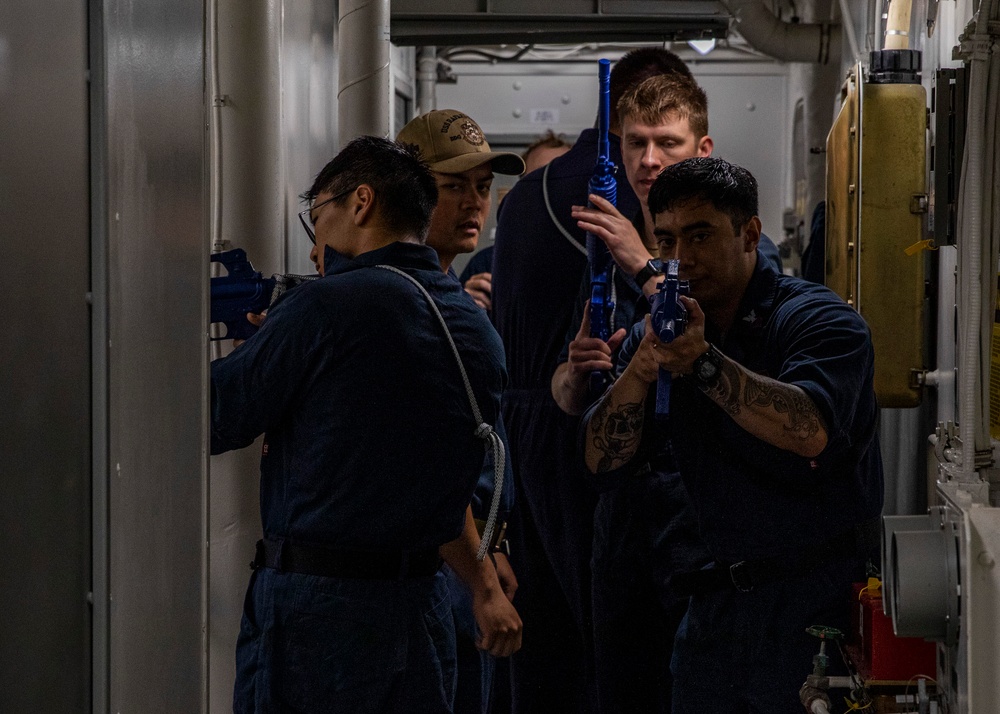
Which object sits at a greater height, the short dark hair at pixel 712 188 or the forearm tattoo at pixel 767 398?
the short dark hair at pixel 712 188

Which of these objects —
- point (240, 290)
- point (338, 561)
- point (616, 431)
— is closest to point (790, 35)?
point (616, 431)

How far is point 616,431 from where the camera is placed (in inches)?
82.9

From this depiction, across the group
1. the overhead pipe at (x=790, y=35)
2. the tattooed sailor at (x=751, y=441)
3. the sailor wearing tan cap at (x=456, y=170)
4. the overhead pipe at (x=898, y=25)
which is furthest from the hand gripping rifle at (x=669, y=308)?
the overhead pipe at (x=790, y=35)

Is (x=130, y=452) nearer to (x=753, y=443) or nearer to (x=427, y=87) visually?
(x=753, y=443)

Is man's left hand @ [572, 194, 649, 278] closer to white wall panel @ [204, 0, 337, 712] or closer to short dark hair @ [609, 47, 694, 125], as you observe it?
short dark hair @ [609, 47, 694, 125]

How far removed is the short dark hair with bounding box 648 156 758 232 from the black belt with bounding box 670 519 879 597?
622 millimetres

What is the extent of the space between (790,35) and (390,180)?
3577 mm

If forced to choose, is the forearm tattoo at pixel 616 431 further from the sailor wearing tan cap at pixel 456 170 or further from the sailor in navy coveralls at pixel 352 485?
the sailor wearing tan cap at pixel 456 170

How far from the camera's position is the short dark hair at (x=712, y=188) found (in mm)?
2080

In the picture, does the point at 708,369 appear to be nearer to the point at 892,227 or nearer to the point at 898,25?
the point at 892,227

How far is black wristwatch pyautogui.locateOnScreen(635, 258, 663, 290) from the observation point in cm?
241

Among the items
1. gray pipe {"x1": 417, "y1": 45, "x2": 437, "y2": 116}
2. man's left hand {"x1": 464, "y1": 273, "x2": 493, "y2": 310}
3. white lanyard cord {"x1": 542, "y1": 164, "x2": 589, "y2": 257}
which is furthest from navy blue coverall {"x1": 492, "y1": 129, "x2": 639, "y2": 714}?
gray pipe {"x1": 417, "y1": 45, "x2": 437, "y2": 116}

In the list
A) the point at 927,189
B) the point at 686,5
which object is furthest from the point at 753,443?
the point at 686,5

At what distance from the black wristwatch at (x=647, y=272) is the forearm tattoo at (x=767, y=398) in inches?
24.1
